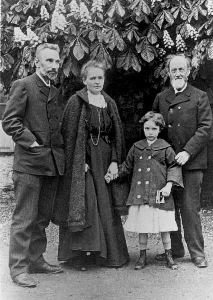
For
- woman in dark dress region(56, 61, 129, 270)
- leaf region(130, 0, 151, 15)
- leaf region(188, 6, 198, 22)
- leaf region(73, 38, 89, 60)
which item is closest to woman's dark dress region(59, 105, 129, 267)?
woman in dark dress region(56, 61, 129, 270)

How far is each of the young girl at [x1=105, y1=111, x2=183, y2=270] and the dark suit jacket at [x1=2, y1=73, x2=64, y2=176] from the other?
1.97 ft

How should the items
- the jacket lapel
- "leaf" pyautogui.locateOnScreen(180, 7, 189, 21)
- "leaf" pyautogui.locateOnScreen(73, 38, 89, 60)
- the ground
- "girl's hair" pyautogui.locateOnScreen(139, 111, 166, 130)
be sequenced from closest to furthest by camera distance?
the ground → the jacket lapel → "girl's hair" pyautogui.locateOnScreen(139, 111, 166, 130) → "leaf" pyautogui.locateOnScreen(73, 38, 89, 60) → "leaf" pyautogui.locateOnScreen(180, 7, 189, 21)

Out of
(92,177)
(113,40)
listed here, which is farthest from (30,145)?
(113,40)

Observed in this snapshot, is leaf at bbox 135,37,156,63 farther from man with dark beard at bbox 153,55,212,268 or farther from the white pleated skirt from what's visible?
the white pleated skirt

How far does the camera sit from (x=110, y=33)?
4984 millimetres

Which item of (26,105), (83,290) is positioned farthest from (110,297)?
(26,105)

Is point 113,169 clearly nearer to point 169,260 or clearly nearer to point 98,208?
point 98,208

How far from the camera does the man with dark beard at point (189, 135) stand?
4.29 meters

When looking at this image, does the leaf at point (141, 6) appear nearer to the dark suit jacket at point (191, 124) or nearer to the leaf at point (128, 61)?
the leaf at point (128, 61)

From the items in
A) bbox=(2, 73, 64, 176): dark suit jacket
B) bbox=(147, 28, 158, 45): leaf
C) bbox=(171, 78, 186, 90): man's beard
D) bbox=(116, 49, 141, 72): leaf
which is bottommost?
bbox=(2, 73, 64, 176): dark suit jacket

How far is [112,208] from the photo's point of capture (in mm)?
4457

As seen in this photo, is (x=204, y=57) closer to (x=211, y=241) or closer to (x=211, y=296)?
(x=211, y=241)

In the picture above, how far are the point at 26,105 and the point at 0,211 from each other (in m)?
3.19

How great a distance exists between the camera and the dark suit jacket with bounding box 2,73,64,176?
12.8 ft
